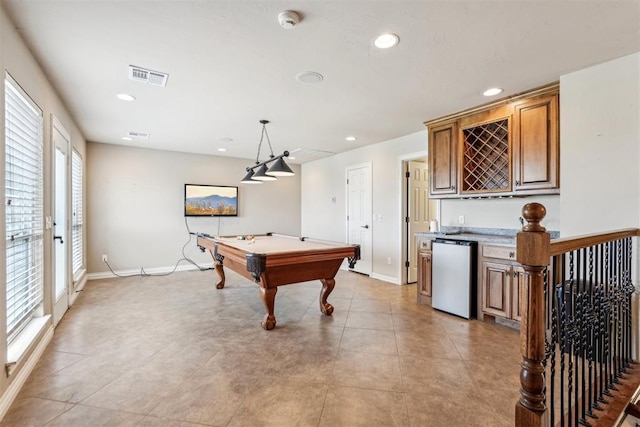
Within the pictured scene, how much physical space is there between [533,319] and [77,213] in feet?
18.1

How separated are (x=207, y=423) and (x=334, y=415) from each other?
71cm

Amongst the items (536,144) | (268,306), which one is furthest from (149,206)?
(536,144)

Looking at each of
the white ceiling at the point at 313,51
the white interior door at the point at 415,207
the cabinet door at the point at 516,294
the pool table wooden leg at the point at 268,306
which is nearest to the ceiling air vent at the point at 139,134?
the white ceiling at the point at 313,51

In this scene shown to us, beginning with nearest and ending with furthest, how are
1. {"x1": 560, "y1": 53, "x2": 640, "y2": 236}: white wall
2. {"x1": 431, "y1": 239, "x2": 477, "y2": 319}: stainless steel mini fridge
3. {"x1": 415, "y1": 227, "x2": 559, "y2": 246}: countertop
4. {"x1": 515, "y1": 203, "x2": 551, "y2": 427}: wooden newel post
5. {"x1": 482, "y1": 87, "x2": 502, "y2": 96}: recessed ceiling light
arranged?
1. {"x1": 515, "y1": 203, "x2": 551, "y2": 427}: wooden newel post
2. {"x1": 560, "y1": 53, "x2": 640, "y2": 236}: white wall
3. {"x1": 482, "y1": 87, "x2": 502, "y2": 96}: recessed ceiling light
4. {"x1": 415, "y1": 227, "x2": 559, "y2": 246}: countertop
5. {"x1": 431, "y1": 239, "x2": 477, "y2": 319}: stainless steel mini fridge

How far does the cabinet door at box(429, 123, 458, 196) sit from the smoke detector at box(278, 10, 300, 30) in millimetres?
2528

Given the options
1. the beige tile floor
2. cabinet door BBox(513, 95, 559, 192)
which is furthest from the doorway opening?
cabinet door BBox(513, 95, 559, 192)

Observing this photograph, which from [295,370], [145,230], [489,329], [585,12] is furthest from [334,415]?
[145,230]

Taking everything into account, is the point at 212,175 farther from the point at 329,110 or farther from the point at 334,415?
the point at 334,415

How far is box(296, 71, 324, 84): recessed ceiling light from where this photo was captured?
2641mm

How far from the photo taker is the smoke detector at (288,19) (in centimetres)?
184

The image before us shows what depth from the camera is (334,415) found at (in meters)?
1.76

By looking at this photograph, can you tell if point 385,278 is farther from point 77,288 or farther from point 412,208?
point 77,288

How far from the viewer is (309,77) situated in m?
2.72

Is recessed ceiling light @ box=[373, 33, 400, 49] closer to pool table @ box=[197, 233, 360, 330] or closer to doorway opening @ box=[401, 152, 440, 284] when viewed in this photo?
pool table @ box=[197, 233, 360, 330]
